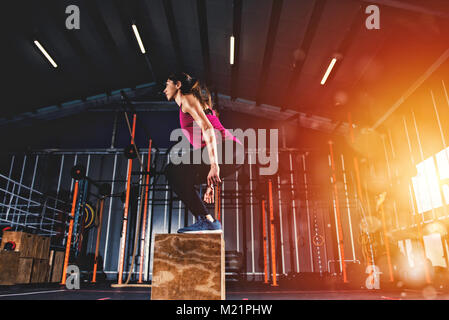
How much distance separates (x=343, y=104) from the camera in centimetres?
714

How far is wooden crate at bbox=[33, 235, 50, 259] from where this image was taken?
489 cm

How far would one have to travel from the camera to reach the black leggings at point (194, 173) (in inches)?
84.9

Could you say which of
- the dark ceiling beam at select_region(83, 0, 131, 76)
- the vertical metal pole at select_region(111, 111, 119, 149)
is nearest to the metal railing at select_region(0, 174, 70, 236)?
the vertical metal pole at select_region(111, 111, 119, 149)

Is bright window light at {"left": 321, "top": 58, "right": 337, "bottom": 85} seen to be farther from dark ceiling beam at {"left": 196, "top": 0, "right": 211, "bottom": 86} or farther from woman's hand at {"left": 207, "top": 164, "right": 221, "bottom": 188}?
woman's hand at {"left": 207, "top": 164, "right": 221, "bottom": 188}

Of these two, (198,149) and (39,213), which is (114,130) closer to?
(39,213)

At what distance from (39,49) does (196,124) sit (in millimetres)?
5952

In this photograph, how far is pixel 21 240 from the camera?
14.5 ft

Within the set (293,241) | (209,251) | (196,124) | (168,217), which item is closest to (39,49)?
(168,217)

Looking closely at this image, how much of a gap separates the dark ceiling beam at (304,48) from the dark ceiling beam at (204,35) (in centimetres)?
198

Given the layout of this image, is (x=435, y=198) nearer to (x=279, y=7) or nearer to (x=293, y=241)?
(x=293, y=241)

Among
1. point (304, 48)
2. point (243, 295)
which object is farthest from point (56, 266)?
point (304, 48)

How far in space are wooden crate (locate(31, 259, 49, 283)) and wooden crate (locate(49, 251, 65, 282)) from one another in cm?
33

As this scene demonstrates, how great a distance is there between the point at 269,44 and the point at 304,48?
0.71 m

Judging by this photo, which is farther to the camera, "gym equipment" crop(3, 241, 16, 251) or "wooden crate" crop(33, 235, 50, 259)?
"wooden crate" crop(33, 235, 50, 259)
